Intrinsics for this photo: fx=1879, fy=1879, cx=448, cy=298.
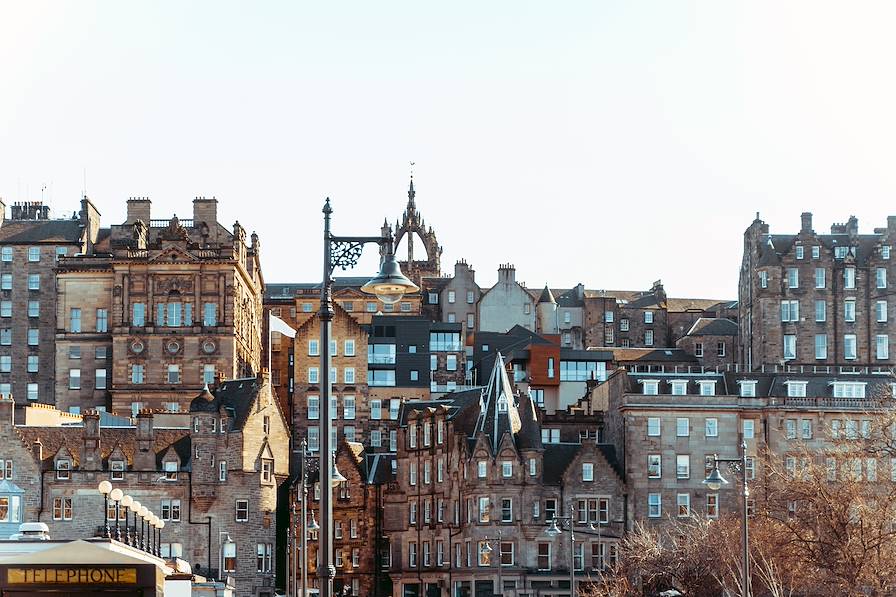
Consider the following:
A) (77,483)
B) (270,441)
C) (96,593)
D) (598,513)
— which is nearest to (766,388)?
(598,513)

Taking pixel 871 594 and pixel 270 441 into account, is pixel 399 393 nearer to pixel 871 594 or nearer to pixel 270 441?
pixel 270 441

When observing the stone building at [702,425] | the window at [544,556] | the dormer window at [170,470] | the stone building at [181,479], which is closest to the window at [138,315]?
the stone building at [181,479]

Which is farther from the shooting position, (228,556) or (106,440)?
(106,440)

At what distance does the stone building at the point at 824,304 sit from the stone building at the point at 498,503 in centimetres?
3432

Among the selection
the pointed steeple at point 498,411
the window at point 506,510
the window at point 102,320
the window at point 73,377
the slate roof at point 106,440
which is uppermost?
the window at point 102,320

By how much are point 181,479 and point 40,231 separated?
158 ft

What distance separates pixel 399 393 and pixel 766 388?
39363mm

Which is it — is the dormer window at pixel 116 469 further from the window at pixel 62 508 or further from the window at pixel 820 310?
the window at pixel 820 310

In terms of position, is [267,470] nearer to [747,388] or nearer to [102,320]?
[102,320]

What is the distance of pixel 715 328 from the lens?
190250mm

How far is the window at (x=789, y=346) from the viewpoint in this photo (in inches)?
6713

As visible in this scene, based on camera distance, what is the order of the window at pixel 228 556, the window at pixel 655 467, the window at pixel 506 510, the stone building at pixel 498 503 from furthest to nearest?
the window at pixel 655 467 < the window at pixel 506 510 < the stone building at pixel 498 503 < the window at pixel 228 556

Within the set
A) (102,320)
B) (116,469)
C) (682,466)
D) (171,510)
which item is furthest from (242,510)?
(102,320)

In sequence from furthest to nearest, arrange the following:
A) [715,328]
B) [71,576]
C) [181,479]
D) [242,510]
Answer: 1. [715,328]
2. [181,479]
3. [242,510]
4. [71,576]
